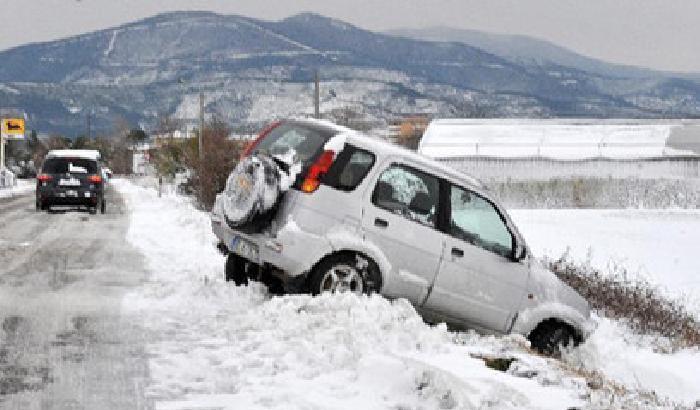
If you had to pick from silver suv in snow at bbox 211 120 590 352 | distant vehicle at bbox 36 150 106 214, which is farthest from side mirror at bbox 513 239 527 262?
distant vehicle at bbox 36 150 106 214

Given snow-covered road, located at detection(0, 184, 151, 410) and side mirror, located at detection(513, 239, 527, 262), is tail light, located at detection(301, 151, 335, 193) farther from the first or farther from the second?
side mirror, located at detection(513, 239, 527, 262)

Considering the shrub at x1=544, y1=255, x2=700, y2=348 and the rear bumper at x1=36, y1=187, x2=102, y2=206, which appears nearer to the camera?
the shrub at x1=544, y1=255, x2=700, y2=348

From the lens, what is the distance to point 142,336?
7809 mm

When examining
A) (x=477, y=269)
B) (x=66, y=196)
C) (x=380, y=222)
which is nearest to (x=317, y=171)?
(x=380, y=222)

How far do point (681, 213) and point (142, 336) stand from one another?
145 ft

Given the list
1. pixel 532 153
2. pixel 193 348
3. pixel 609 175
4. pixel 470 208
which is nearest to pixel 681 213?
pixel 609 175

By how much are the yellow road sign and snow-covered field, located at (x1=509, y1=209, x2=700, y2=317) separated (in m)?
43.9

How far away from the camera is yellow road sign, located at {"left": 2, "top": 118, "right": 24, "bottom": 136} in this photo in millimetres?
73019

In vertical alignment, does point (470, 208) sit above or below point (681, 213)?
above

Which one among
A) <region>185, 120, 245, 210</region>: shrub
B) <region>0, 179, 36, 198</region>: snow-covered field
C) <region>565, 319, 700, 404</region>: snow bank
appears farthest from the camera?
<region>0, 179, 36, 198</region>: snow-covered field

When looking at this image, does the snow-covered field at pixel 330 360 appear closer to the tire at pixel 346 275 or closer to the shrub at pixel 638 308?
the tire at pixel 346 275

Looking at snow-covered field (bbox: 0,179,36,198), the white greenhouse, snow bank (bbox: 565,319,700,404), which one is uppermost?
snow bank (bbox: 565,319,700,404)

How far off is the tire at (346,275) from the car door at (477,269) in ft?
2.24

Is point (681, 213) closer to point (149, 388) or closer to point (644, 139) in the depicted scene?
point (644, 139)
